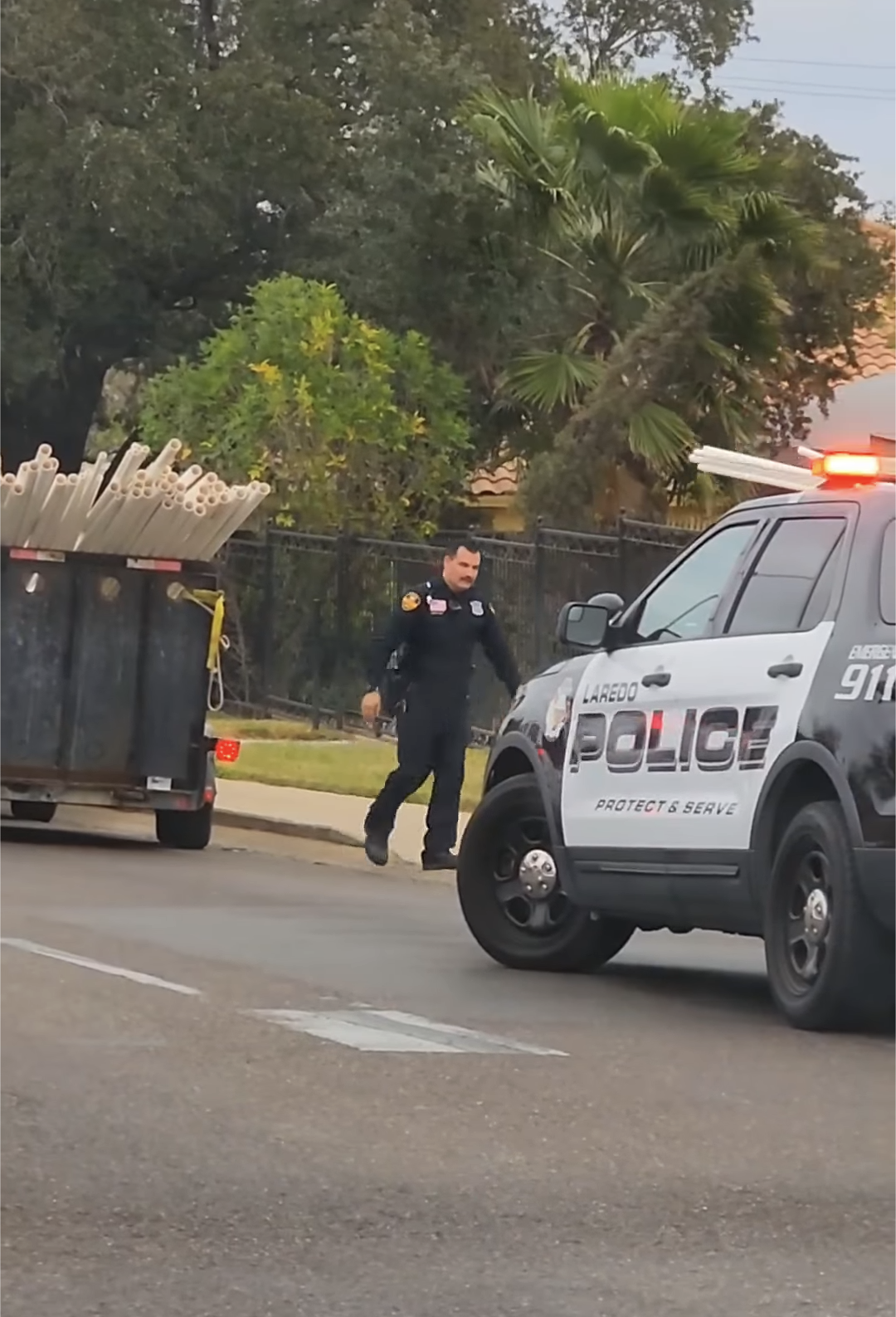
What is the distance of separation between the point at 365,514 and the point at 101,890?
14964 millimetres

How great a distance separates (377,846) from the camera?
53.3 ft

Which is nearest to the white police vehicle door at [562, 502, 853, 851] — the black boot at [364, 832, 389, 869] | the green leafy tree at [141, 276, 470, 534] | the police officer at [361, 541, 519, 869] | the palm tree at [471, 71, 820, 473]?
the police officer at [361, 541, 519, 869]

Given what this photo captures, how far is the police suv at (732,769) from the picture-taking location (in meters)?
9.14

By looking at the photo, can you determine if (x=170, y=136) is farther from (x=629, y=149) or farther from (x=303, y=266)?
(x=629, y=149)

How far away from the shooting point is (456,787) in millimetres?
15820

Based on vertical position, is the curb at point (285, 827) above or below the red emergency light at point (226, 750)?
below

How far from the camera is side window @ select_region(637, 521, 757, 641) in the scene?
10281 millimetres

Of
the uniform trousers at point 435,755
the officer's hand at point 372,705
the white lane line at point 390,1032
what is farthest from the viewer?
the uniform trousers at point 435,755

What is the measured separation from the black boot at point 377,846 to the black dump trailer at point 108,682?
73.8 inches

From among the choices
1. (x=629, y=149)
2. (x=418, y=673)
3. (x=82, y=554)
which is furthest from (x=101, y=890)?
(x=629, y=149)

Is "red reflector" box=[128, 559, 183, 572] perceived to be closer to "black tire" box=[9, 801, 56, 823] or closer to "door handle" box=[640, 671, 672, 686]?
"black tire" box=[9, 801, 56, 823]

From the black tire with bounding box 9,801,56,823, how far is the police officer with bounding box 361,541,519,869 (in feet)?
15.2

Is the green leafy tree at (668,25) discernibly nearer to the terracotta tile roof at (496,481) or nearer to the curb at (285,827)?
the terracotta tile roof at (496,481)

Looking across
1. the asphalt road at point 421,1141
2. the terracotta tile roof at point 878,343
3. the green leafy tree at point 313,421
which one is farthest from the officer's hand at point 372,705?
the terracotta tile roof at point 878,343
